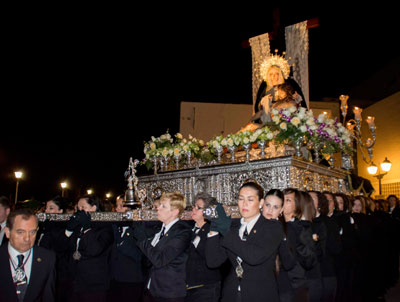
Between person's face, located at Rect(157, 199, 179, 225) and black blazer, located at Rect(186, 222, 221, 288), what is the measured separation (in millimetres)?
425

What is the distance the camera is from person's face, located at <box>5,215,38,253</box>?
3.21m

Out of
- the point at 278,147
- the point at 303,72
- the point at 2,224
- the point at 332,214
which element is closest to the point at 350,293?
the point at 332,214

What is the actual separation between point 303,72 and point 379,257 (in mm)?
7049

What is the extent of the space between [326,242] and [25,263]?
4247mm

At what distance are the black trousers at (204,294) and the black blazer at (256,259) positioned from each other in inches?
34.0

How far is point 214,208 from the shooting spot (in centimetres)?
372

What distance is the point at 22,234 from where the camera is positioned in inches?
127

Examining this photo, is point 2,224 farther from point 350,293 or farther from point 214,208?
point 350,293

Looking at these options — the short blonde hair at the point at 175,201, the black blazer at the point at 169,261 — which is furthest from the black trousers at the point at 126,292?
the short blonde hair at the point at 175,201

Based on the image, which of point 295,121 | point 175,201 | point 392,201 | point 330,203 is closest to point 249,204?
point 175,201

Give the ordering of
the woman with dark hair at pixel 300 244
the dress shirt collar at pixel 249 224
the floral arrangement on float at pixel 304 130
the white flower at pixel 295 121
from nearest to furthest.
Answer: the dress shirt collar at pixel 249 224 < the woman with dark hair at pixel 300 244 < the white flower at pixel 295 121 < the floral arrangement on float at pixel 304 130

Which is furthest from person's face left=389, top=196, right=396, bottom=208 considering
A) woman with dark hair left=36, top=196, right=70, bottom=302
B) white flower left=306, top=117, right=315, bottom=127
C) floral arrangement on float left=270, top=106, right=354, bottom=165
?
woman with dark hair left=36, top=196, right=70, bottom=302

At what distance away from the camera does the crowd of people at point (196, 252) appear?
327 cm

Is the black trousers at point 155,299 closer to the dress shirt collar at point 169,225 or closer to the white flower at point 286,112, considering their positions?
the dress shirt collar at point 169,225
